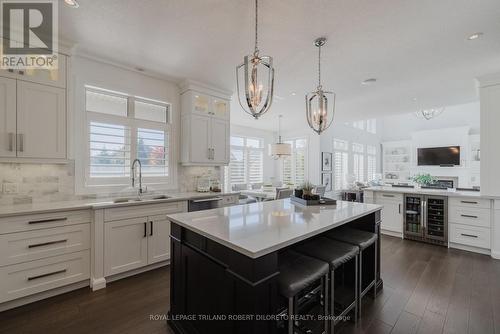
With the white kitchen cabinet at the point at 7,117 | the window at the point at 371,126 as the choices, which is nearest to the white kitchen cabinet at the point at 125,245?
the white kitchen cabinet at the point at 7,117

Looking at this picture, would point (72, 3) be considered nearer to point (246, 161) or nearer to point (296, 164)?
point (246, 161)

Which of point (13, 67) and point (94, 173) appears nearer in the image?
point (13, 67)

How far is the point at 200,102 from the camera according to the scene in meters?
3.89

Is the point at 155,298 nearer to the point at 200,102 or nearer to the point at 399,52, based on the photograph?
the point at 200,102

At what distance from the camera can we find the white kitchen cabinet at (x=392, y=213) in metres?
4.28

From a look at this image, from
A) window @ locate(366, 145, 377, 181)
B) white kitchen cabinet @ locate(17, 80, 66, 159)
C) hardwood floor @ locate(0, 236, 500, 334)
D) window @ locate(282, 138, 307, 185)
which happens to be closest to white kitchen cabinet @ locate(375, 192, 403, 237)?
hardwood floor @ locate(0, 236, 500, 334)

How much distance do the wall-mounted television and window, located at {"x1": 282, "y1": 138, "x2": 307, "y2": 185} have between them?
568 cm

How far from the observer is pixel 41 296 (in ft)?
7.53

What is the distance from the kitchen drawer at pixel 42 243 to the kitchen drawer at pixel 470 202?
5482 millimetres

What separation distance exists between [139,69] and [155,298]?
3140mm

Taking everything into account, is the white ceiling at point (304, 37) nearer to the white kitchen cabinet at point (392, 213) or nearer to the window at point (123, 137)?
the window at point (123, 137)

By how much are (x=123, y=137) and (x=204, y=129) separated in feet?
4.16

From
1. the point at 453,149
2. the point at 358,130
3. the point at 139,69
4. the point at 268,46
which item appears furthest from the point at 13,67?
the point at 453,149

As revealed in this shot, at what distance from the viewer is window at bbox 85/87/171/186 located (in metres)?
3.04
